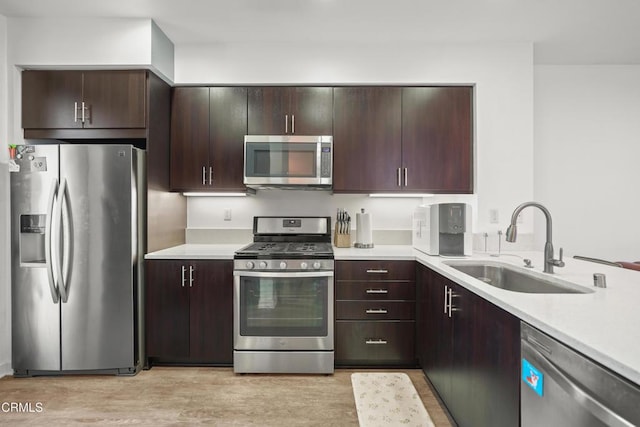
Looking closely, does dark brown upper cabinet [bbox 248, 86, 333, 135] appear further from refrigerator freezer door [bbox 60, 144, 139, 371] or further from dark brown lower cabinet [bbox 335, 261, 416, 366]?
dark brown lower cabinet [bbox 335, 261, 416, 366]

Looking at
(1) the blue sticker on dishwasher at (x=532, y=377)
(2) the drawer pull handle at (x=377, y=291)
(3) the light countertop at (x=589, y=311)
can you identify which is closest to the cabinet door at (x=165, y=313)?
(2) the drawer pull handle at (x=377, y=291)

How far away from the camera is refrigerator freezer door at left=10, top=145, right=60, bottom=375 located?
2525 mm

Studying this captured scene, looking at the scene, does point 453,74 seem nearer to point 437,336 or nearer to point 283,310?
point 437,336

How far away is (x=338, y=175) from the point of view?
9.97ft

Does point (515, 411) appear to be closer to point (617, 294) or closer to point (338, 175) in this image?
point (617, 294)

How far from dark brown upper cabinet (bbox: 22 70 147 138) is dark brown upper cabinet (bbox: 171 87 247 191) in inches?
15.0

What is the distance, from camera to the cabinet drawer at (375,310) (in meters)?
2.70

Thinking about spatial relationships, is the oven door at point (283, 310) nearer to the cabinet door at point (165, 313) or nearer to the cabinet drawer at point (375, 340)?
the cabinet drawer at point (375, 340)

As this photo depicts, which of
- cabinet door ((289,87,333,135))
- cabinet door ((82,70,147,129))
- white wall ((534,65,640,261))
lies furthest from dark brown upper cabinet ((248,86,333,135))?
white wall ((534,65,640,261))

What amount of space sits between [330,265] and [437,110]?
1610 millimetres

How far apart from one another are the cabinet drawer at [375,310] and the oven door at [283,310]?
0.36 feet

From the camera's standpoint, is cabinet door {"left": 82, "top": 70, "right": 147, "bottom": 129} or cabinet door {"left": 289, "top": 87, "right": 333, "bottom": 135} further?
cabinet door {"left": 289, "top": 87, "right": 333, "bottom": 135}
